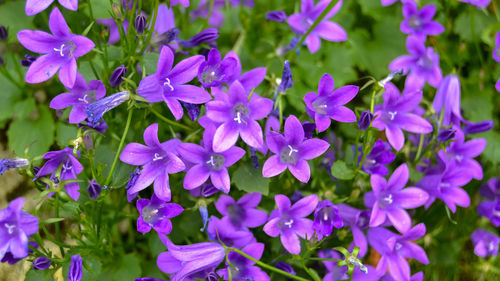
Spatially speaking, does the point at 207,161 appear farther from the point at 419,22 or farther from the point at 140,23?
the point at 419,22

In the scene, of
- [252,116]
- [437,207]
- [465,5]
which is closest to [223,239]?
[252,116]

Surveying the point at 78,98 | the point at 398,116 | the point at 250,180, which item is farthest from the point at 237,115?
the point at 398,116

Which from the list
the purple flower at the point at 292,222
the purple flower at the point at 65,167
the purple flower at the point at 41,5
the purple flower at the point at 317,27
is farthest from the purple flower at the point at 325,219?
the purple flower at the point at 41,5

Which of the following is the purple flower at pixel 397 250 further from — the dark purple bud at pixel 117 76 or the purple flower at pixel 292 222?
the dark purple bud at pixel 117 76

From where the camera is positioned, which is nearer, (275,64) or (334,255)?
(334,255)

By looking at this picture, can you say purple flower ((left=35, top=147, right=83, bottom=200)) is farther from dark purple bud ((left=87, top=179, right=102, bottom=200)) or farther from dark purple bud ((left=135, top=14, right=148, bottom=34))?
dark purple bud ((left=135, top=14, right=148, bottom=34))

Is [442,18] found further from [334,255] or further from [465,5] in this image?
[334,255]

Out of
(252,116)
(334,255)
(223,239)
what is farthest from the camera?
(334,255)
